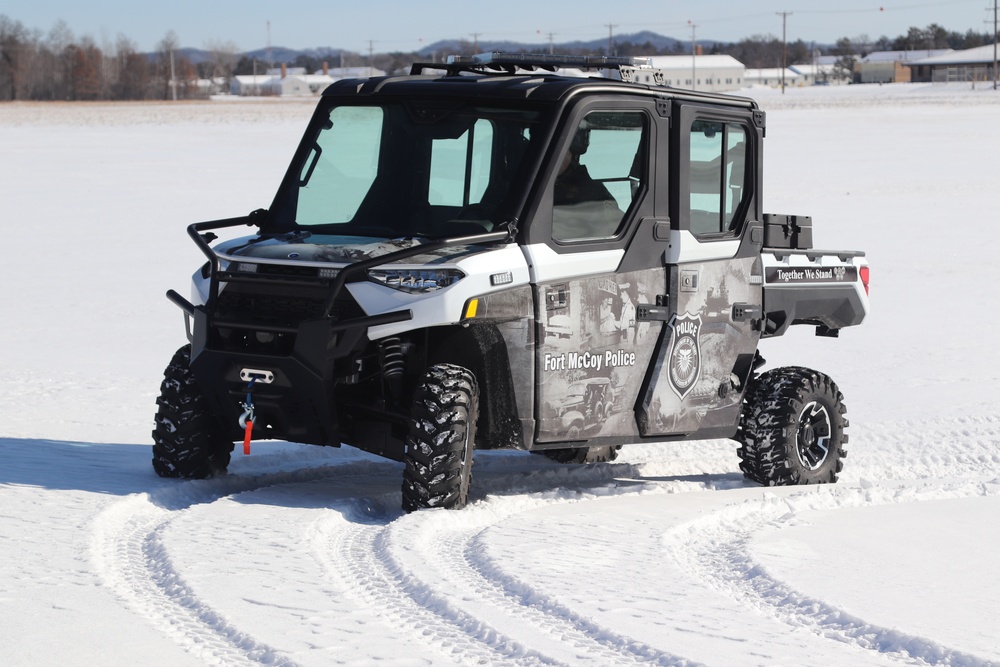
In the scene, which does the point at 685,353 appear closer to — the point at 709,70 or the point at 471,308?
the point at 471,308

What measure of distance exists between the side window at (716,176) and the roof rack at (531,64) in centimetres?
44

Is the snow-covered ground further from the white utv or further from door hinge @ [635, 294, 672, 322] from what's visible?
door hinge @ [635, 294, 672, 322]

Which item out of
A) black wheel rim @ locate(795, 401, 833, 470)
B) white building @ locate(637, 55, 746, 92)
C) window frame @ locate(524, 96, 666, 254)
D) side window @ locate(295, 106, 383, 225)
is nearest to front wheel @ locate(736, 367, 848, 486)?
black wheel rim @ locate(795, 401, 833, 470)

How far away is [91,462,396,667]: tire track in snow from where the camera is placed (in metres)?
4.61

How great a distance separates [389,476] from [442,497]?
4.61 ft

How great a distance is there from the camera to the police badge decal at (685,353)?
7.33 m

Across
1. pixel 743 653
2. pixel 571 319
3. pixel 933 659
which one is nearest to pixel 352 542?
pixel 571 319

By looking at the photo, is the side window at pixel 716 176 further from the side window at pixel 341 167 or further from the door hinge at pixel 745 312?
the side window at pixel 341 167

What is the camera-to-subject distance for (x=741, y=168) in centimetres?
777

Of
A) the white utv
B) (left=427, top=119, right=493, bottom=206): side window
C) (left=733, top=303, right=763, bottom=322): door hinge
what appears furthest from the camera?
(left=733, top=303, right=763, bottom=322): door hinge

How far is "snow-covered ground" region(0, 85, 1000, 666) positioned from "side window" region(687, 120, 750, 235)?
1.43 metres

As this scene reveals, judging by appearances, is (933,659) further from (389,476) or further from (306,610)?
(389,476)

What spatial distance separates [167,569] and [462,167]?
2533 millimetres

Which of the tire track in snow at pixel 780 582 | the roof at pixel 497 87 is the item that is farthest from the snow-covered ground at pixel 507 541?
the roof at pixel 497 87
